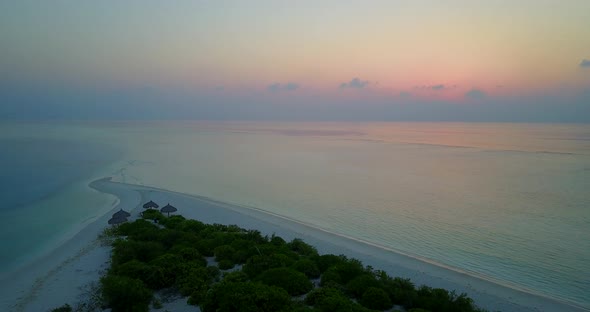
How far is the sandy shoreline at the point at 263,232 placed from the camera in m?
13.8

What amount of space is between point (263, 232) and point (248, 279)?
880 centimetres

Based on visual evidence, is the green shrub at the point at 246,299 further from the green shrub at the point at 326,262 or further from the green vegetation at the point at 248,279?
the green shrub at the point at 326,262

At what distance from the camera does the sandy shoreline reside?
13.8 metres

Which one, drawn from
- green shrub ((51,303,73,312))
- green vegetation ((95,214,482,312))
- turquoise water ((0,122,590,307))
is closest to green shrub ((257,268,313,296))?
green vegetation ((95,214,482,312))

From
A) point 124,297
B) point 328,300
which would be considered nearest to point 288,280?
point 328,300

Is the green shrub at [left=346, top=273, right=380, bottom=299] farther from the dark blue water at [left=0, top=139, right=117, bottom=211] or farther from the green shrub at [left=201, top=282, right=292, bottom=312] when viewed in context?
the dark blue water at [left=0, top=139, right=117, bottom=211]

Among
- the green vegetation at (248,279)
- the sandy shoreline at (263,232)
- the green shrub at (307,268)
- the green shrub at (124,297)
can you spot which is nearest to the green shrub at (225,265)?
the green vegetation at (248,279)

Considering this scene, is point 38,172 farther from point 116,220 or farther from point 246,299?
point 246,299

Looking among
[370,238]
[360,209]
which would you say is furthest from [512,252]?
[360,209]

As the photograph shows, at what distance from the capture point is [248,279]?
13.4m

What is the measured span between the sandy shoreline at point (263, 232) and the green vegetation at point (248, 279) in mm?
1758

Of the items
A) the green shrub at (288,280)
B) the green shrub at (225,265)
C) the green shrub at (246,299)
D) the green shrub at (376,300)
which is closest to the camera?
the green shrub at (246,299)

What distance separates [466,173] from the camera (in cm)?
4512

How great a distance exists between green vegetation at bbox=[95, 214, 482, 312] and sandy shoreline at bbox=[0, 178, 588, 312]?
1758 millimetres
